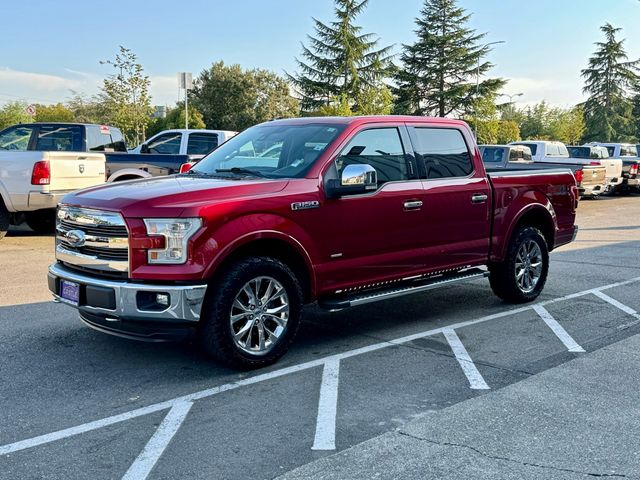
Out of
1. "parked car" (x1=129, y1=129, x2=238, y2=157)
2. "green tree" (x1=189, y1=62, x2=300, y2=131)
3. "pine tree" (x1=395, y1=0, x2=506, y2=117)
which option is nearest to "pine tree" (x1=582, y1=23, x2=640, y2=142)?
"pine tree" (x1=395, y1=0, x2=506, y2=117)

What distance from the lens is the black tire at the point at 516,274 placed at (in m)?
7.24

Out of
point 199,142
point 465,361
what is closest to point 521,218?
point 465,361

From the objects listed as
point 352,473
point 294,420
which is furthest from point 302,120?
point 352,473

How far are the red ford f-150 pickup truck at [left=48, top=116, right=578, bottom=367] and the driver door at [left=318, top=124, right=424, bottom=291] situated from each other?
0.5 inches

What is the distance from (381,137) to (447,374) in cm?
219

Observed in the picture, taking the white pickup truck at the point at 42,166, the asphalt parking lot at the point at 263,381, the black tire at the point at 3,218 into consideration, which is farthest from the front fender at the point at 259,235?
the black tire at the point at 3,218

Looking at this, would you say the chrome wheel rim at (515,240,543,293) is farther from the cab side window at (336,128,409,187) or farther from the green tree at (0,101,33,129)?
the green tree at (0,101,33,129)

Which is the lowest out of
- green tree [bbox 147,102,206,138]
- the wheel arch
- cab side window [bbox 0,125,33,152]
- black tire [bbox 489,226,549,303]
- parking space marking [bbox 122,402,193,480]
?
parking space marking [bbox 122,402,193,480]

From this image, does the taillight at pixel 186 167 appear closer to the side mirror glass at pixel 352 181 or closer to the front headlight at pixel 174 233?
the side mirror glass at pixel 352 181

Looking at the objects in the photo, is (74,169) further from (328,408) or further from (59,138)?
(328,408)

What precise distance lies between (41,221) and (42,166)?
2223mm

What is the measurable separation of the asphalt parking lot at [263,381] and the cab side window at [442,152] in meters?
1.47

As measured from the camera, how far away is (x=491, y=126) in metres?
57.2

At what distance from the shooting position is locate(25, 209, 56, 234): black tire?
13016mm
